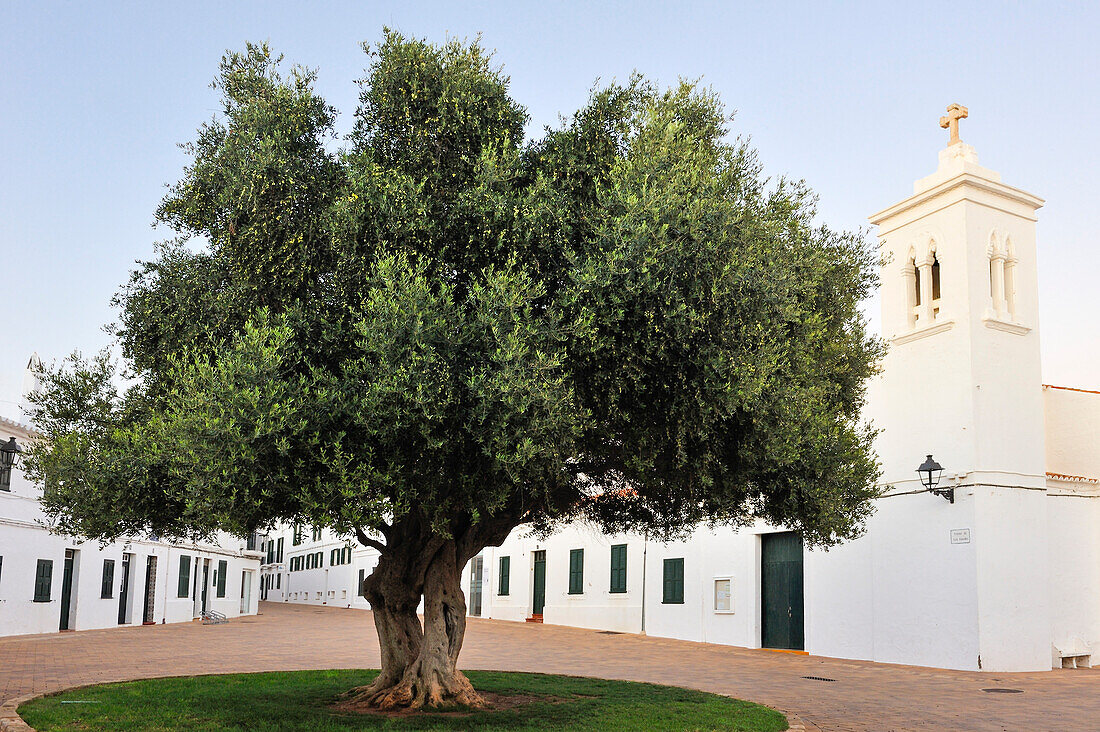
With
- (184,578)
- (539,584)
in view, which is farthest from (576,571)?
(184,578)

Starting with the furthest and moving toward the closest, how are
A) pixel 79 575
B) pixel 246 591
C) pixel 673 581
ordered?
pixel 246 591
pixel 79 575
pixel 673 581

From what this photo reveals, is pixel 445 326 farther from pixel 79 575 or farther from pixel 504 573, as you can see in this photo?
pixel 504 573

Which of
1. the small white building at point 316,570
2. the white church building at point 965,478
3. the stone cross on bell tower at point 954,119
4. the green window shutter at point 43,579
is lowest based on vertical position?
the small white building at point 316,570

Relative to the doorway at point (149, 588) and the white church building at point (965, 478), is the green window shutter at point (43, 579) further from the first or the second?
the white church building at point (965, 478)

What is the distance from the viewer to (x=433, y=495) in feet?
30.5

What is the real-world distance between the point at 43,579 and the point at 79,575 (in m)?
2.49

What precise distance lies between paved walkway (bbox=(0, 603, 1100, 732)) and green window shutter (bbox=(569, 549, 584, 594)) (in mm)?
5054

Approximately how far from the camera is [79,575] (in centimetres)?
3112

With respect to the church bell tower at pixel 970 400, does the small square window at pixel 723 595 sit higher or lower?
lower

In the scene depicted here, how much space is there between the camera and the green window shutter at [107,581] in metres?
32.8

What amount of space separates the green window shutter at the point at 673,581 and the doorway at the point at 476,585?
16.8 m

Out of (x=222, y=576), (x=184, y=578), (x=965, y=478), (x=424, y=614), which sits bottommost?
(x=222, y=576)

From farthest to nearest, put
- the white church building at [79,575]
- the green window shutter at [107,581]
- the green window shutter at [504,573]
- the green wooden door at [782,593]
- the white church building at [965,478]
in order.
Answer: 1. the green window shutter at [504,573]
2. the green window shutter at [107,581]
3. the white church building at [79,575]
4. the green wooden door at [782,593]
5. the white church building at [965,478]

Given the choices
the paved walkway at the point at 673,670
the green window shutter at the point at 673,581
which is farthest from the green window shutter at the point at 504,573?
the green window shutter at the point at 673,581
